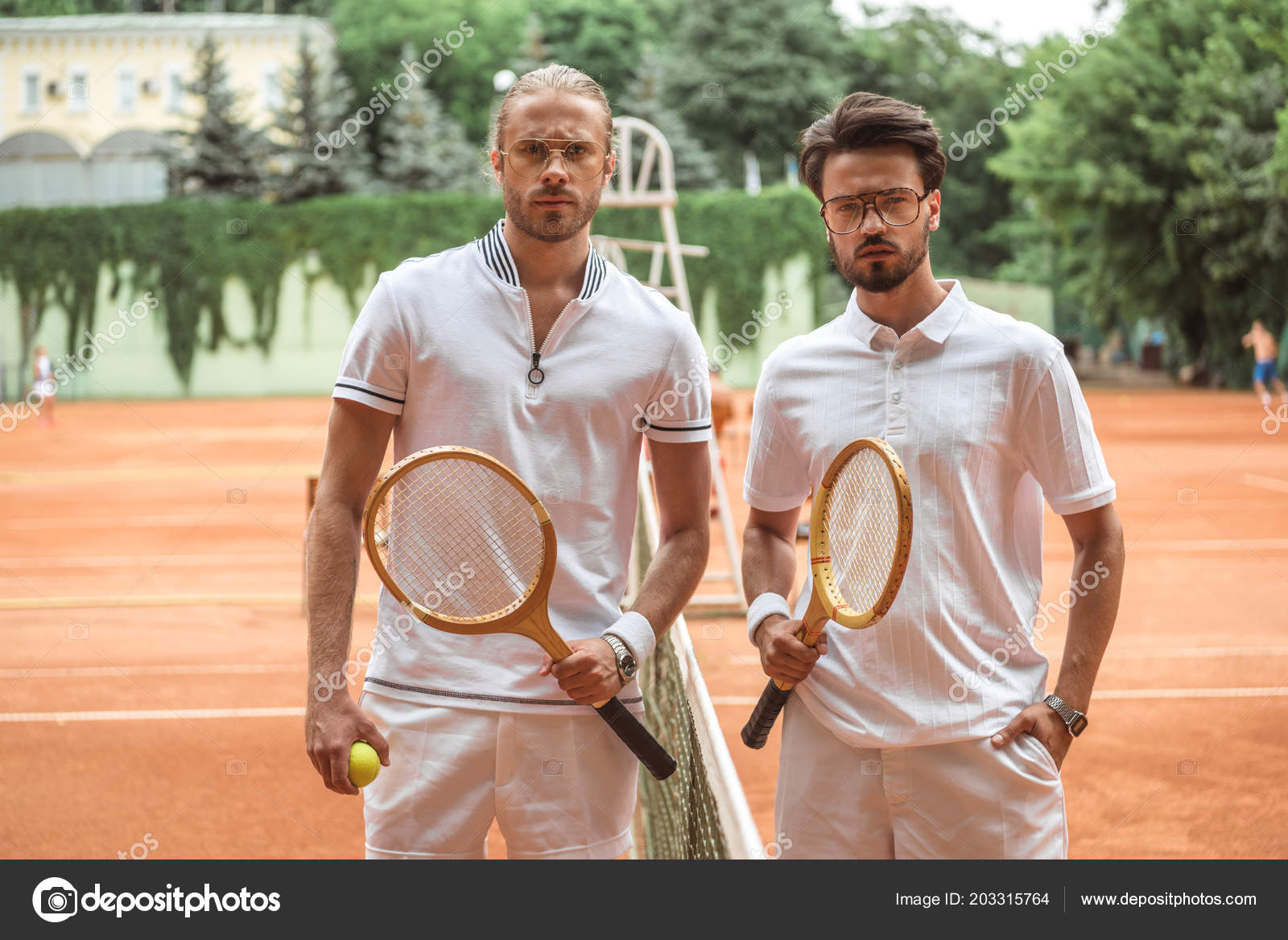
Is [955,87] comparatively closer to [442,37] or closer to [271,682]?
[442,37]

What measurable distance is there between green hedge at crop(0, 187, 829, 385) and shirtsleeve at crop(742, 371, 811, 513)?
2379cm

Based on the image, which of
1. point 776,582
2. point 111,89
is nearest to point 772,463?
point 776,582

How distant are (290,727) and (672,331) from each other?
383cm

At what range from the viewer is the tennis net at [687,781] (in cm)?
186

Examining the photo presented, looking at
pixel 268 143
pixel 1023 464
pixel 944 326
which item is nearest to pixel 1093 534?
pixel 1023 464

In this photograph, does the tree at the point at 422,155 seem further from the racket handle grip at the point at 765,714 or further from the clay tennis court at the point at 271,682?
the racket handle grip at the point at 765,714

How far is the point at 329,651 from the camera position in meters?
1.90

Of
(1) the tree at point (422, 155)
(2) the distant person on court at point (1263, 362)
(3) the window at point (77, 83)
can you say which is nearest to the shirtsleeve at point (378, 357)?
(2) the distant person on court at point (1263, 362)

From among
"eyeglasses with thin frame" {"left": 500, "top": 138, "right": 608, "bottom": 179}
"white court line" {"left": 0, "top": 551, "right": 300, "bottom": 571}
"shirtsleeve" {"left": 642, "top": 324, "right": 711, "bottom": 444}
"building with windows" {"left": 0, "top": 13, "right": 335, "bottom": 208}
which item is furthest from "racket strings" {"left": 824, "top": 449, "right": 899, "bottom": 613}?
"building with windows" {"left": 0, "top": 13, "right": 335, "bottom": 208}

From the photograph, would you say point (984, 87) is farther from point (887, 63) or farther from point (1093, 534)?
point (1093, 534)

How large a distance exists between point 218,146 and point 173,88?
23.3ft

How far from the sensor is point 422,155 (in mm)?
28375
